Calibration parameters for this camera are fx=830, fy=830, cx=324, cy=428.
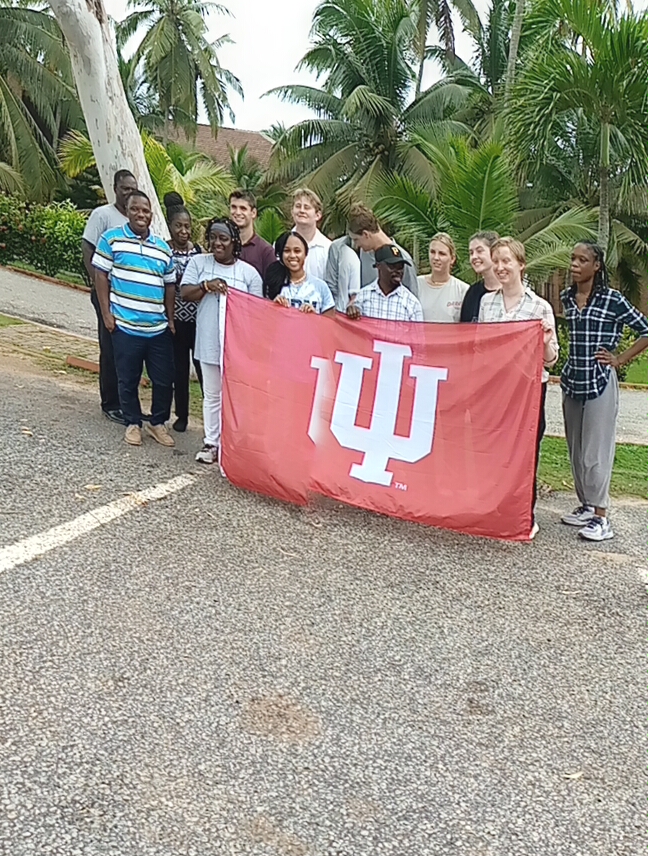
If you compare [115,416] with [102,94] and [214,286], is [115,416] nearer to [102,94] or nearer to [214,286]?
[214,286]

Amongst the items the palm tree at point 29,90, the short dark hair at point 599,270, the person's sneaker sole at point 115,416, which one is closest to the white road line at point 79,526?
the person's sneaker sole at point 115,416

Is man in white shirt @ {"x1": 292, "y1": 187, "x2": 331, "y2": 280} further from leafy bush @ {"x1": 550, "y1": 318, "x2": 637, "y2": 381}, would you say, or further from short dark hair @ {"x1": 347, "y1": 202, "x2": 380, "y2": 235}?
leafy bush @ {"x1": 550, "y1": 318, "x2": 637, "y2": 381}

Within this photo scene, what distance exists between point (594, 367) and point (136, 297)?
10.0 ft

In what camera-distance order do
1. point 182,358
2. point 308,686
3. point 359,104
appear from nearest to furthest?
point 308,686 → point 182,358 → point 359,104

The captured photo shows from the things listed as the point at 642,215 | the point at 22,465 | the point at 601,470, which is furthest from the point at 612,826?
the point at 642,215

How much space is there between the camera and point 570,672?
3.47 m

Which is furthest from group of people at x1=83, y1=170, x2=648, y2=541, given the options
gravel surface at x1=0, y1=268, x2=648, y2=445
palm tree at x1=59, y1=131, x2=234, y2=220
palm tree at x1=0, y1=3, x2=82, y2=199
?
palm tree at x1=0, y1=3, x2=82, y2=199

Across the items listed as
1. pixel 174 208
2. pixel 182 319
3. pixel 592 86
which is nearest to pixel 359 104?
pixel 592 86

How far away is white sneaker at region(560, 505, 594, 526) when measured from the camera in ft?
17.5

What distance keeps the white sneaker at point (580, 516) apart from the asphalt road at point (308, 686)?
0.33 meters

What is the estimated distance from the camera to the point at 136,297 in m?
5.72

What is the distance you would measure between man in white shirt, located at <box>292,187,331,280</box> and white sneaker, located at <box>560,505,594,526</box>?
7.50 ft

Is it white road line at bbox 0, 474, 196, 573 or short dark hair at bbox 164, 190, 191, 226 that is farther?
short dark hair at bbox 164, 190, 191, 226

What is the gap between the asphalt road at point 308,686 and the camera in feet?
7.93
